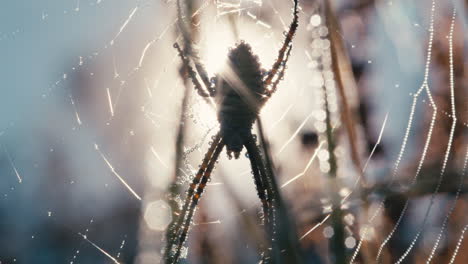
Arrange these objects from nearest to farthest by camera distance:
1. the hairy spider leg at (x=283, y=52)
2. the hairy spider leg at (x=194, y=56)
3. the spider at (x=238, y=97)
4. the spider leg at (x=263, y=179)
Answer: the spider leg at (x=263, y=179)
the hairy spider leg at (x=194, y=56)
the spider at (x=238, y=97)
the hairy spider leg at (x=283, y=52)

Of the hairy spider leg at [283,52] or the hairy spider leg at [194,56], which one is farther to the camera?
the hairy spider leg at [283,52]

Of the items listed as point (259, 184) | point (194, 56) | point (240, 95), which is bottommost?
point (259, 184)

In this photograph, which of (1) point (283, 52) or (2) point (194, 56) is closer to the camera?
(2) point (194, 56)

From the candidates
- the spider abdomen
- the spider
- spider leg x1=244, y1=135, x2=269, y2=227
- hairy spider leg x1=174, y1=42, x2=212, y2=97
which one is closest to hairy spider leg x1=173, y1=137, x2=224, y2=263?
the spider

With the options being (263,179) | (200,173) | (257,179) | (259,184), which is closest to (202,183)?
(200,173)

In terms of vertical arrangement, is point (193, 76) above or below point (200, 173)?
above

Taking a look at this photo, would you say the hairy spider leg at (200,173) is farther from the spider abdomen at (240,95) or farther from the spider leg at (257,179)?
the spider leg at (257,179)

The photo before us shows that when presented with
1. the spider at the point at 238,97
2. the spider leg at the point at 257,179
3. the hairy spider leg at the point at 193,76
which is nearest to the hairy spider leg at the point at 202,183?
the spider at the point at 238,97

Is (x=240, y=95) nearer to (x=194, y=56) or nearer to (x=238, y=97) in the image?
(x=238, y=97)

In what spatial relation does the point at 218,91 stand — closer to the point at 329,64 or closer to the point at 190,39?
the point at 190,39
